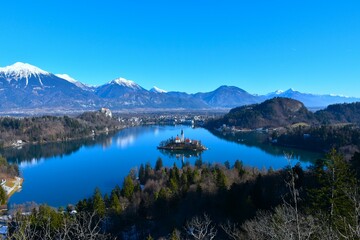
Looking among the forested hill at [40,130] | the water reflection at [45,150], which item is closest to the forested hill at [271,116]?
the forested hill at [40,130]

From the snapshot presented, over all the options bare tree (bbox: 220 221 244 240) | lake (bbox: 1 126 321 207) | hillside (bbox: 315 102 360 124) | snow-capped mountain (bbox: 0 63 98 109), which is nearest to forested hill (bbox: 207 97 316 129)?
hillside (bbox: 315 102 360 124)

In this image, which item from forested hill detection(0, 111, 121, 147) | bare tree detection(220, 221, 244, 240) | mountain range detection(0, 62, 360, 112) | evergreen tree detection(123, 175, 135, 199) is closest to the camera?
bare tree detection(220, 221, 244, 240)

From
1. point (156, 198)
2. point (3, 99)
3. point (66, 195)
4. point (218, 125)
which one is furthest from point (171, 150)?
point (3, 99)

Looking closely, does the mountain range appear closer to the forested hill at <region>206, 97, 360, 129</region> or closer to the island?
the forested hill at <region>206, 97, 360, 129</region>

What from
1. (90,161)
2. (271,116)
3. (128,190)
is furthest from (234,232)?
(271,116)

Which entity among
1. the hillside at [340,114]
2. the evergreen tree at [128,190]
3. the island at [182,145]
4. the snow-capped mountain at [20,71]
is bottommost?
the island at [182,145]

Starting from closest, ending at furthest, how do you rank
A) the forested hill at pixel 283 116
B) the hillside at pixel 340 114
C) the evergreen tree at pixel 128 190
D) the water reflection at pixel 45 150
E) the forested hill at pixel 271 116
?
the evergreen tree at pixel 128 190, the water reflection at pixel 45 150, the hillside at pixel 340 114, the forested hill at pixel 283 116, the forested hill at pixel 271 116

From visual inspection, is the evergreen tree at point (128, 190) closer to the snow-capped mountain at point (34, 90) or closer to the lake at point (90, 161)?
the lake at point (90, 161)
